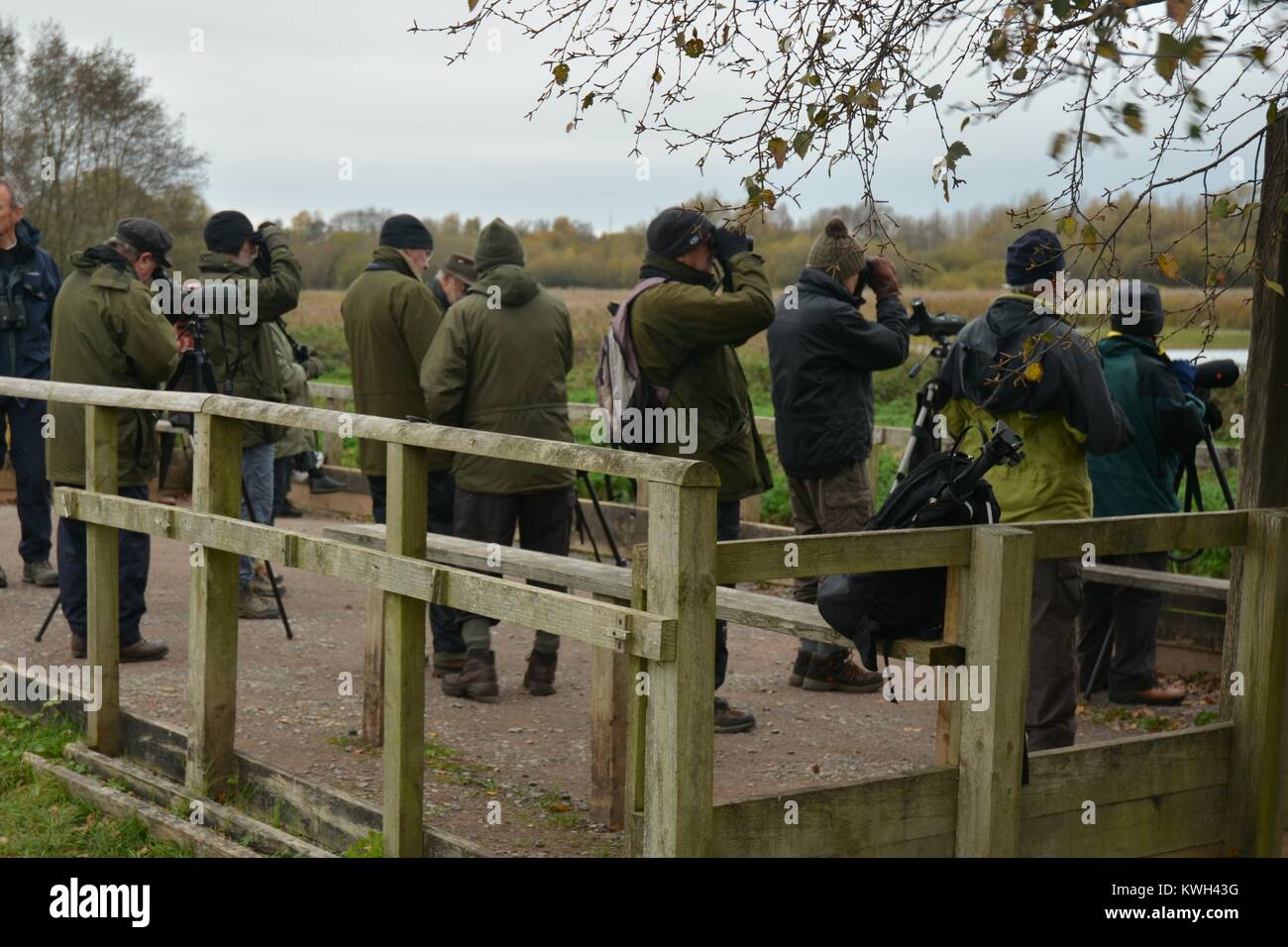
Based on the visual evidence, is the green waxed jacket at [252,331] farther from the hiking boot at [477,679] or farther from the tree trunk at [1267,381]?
the tree trunk at [1267,381]

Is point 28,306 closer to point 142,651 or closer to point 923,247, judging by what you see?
point 142,651

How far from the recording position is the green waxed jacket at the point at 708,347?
21.2ft

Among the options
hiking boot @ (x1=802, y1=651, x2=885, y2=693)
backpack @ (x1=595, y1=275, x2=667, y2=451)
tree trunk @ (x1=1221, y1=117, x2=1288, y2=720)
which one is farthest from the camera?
hiking boot @ (x1=802, y1=651, x2=885, y2=693)

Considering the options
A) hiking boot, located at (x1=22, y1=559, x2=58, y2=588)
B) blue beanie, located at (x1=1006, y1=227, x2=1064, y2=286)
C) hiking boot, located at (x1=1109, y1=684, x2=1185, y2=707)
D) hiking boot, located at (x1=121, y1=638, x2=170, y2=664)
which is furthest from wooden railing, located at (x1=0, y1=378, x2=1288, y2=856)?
hiking boot, located at (x1=22, y1=559, x2=58, y2=588)

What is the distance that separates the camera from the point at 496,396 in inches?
287

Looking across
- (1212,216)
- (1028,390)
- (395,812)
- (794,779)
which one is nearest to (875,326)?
(1028,390)

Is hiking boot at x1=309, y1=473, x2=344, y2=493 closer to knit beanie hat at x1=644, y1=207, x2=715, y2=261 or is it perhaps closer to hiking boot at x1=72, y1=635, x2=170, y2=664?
hiking boot at x1=72, y1=635, x2=170, y2=664

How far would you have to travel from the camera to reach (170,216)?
134 ft

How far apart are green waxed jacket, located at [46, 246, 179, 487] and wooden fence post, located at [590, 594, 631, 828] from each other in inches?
120

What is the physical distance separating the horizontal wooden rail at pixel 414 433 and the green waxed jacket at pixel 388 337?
5.05ft

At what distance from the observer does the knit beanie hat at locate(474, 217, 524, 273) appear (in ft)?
24.0

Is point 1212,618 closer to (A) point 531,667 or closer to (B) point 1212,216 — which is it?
(A) point 531,667

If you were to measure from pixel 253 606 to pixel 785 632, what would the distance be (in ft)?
15.9
